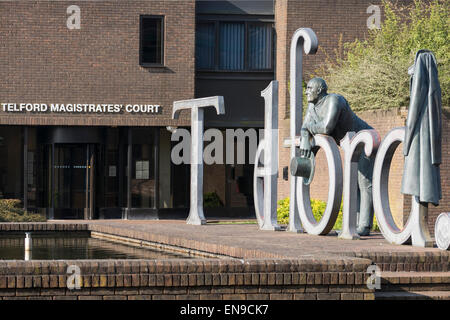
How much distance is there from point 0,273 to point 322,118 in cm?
832

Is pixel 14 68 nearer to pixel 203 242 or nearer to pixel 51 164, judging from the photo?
pixel 51 164

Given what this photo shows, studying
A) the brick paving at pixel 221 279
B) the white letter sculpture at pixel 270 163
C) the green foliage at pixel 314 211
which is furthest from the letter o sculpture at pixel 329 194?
the brick paving at pixel 221 279

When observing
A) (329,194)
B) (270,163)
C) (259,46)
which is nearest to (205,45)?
(259,46)

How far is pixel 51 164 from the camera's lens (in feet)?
93.6

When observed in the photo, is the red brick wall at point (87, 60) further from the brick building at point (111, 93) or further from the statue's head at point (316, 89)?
the statue's head at point (316, 89)

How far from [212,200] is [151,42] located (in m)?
5.39

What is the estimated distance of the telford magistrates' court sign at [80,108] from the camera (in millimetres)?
27891

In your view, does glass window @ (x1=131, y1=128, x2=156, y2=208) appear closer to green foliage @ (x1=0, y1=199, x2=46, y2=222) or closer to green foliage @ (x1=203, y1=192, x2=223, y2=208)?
green foliage @ (x1=203, y1=192, x2=223, y2=208)

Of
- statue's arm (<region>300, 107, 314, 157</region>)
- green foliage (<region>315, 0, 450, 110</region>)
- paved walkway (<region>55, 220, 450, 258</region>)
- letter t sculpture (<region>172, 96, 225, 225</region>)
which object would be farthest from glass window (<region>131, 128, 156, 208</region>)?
statue's arm (<region>300, 107, 314, 157</region>)

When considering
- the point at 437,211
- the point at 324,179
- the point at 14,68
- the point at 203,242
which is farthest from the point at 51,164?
the point at 203,242

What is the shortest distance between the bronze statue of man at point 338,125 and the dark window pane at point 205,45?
13244 mm

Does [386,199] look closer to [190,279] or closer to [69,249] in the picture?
[69,249]

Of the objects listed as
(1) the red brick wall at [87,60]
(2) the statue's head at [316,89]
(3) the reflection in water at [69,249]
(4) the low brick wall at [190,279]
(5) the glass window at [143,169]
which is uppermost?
(1) the red brick wall at [87,60]

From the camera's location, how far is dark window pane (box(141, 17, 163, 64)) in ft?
94.0
